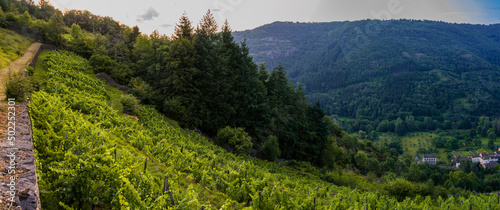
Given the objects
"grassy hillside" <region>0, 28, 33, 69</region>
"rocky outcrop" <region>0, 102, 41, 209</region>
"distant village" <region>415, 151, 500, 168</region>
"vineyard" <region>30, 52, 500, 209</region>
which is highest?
"grassy hillside" <region>0, 28, 33, 69</region>

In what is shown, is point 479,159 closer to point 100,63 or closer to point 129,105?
point 129,105

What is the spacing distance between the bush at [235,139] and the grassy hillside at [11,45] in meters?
19.2

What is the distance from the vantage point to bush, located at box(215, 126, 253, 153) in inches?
1045

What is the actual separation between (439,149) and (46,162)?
177808 mm

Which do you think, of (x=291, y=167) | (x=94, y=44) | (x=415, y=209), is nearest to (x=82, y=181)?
(x=415, y=209)

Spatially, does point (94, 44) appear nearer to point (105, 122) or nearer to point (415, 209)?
point (105, 122)

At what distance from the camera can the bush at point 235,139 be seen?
26.5 m

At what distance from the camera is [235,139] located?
2664 cm

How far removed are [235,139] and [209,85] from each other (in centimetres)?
914

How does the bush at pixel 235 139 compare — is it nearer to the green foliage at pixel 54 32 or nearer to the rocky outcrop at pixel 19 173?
the rocky outcrop at pixel 19 173

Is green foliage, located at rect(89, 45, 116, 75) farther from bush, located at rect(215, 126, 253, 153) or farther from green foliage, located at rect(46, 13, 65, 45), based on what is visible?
bush, located at rect(215, 126, 253, 153)

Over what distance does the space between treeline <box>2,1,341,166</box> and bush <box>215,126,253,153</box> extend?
0.11 meters

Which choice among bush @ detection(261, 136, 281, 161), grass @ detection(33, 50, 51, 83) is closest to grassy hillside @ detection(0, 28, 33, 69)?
grass @ detection(33, 50, 51, 83)

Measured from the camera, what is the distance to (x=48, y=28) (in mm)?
33250
